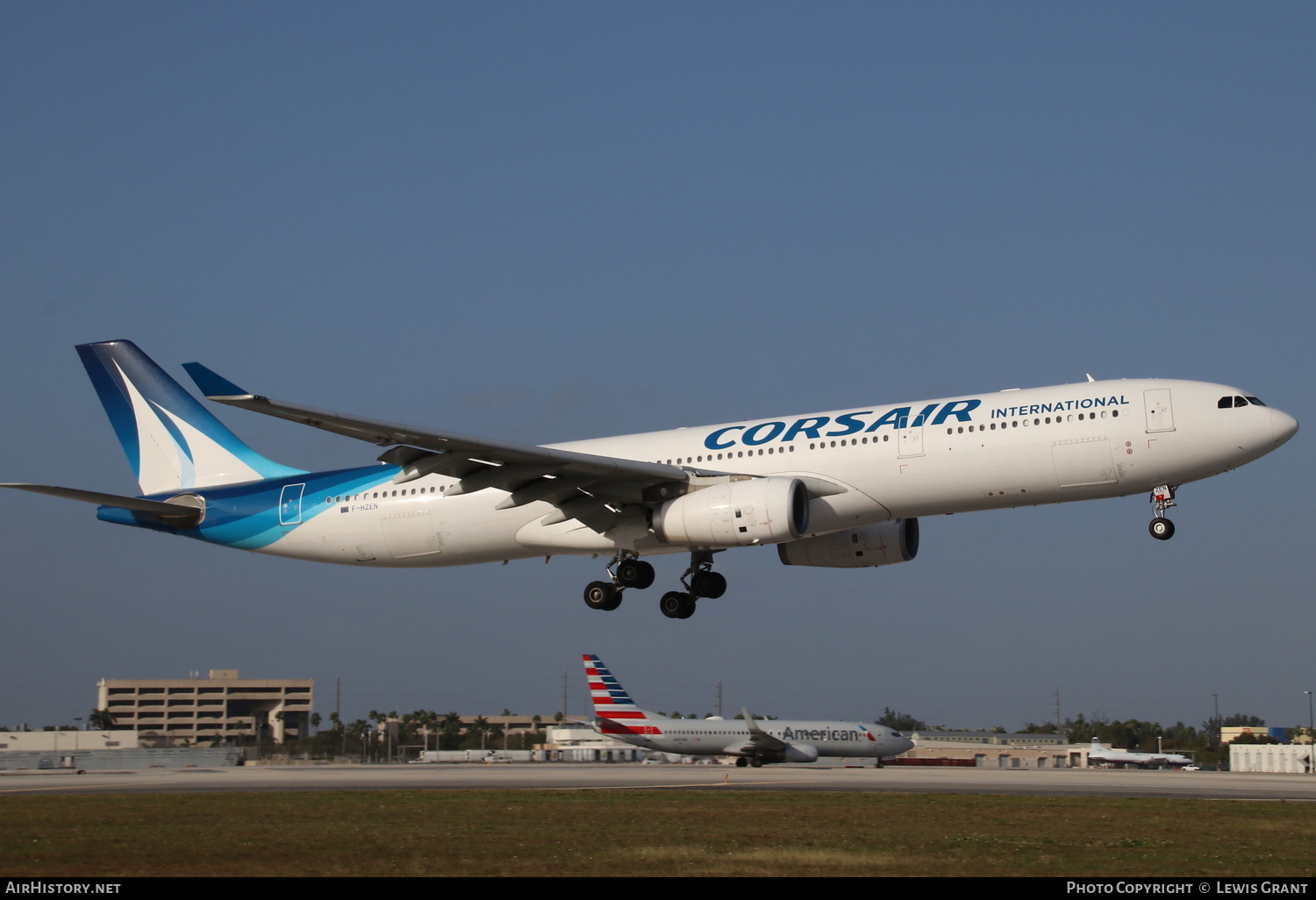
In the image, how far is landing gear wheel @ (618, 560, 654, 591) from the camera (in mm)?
33031

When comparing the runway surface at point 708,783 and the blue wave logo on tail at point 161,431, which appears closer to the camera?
the runway surface at point 708,783

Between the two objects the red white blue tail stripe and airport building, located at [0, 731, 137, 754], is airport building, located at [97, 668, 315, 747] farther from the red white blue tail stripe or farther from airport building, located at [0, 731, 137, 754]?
the red white blue tail stripe

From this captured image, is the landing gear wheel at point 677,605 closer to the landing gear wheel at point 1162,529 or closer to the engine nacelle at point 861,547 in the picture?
the engine nacelle at point 861,547

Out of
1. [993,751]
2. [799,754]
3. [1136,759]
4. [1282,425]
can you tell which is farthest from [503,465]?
[993,751]

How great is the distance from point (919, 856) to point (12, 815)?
18450mm

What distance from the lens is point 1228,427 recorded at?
27875 millimetres

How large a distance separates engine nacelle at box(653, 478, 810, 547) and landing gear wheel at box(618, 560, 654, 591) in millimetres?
2393

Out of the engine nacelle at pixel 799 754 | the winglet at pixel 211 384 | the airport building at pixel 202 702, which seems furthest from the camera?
the airport building at pixel 202 702

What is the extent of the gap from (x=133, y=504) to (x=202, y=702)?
122591mm

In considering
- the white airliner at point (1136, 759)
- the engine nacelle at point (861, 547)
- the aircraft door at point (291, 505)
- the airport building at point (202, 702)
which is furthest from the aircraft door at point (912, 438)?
the airport building at point (202, 702)

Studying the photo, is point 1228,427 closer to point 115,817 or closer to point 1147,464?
point 1147,464

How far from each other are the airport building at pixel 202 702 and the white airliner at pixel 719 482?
380 ft

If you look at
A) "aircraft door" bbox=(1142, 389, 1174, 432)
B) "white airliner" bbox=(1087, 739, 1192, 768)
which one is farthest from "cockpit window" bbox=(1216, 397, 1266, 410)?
"white airliner" bbox=(1087, 739, 1192, 768)

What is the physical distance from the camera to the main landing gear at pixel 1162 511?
29.3 meters
